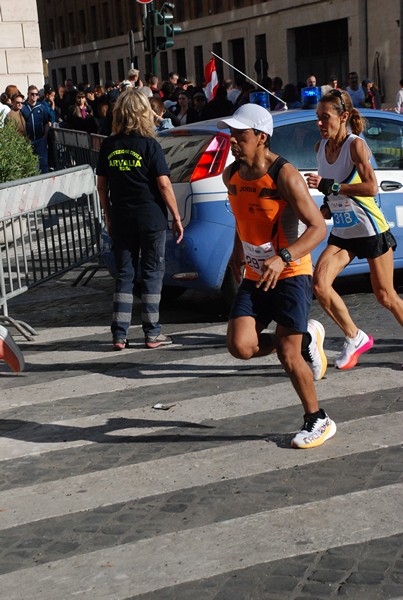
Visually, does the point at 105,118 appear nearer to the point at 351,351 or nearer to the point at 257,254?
the point at 351,351

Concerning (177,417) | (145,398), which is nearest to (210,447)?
(177,417)

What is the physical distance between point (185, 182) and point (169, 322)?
3.91 feet

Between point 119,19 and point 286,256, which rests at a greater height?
point 119,19

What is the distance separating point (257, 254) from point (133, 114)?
259 cm

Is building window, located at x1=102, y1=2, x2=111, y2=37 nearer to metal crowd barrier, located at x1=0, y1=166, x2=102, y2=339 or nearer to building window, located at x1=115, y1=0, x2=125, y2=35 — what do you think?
building window, located at x1=115, y1=0, x2=125, y2=35

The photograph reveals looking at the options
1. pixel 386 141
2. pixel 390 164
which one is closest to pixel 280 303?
pixel 390 164

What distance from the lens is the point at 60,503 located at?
501 centimetres

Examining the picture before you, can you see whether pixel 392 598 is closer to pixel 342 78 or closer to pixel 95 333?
pixel 95 333

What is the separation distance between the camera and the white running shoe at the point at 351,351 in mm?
7102

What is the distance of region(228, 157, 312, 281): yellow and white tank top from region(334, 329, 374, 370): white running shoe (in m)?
1.58

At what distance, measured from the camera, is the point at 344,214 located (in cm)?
709

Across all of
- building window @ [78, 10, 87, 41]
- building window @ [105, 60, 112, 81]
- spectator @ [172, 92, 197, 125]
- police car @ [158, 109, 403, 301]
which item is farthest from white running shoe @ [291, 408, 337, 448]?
building window @ [78, 10, 87, 41]

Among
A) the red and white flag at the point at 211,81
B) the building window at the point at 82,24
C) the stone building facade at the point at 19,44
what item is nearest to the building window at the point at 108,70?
the building window at the point at 82,24

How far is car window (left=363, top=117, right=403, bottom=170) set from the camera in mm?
9273
